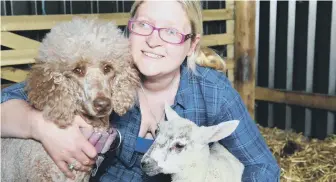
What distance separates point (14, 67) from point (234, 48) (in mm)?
2358

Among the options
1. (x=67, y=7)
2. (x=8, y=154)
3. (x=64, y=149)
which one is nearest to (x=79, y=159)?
(x=64, y=149)

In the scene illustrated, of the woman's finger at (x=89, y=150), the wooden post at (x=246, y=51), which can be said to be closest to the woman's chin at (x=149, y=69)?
the woman's finger at (x=89, y=150)

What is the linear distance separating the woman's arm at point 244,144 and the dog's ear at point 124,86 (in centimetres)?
53

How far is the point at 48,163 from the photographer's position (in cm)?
228

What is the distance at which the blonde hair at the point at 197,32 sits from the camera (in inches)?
101

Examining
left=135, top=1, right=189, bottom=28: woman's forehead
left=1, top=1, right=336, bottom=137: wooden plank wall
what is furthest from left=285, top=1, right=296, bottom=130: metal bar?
left=135, top=1, right=189, bottom=28: woman's forehead

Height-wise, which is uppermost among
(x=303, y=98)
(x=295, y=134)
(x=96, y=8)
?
(x=96, y=8)

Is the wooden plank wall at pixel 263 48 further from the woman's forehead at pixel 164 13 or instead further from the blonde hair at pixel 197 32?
the woman's forehead at pixel 164 13

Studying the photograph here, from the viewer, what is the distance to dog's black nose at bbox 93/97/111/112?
2082mm

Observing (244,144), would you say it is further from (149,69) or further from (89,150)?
(89,150)

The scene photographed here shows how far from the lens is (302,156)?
14.2 ft

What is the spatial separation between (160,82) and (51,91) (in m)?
0.68

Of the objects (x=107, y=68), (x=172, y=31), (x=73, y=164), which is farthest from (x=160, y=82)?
(x=73, y=164)

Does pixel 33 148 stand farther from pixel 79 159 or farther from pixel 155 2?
pixel 155 2
